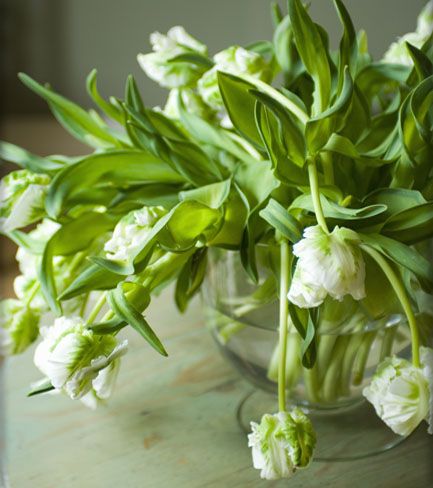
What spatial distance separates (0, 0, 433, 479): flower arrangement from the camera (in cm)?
41

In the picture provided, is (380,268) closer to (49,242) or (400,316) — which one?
(400,316)

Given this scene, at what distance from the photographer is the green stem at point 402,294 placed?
1.36 ft

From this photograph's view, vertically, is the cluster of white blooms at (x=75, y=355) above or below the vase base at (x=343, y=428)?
above

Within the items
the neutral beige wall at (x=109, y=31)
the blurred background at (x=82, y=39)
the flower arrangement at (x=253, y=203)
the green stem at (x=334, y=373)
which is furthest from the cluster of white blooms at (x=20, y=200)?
the neutral beige wall at (x=109, y=31)

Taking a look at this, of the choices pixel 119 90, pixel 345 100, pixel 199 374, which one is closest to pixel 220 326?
pixel 199 374

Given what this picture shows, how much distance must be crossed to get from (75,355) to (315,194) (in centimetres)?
16

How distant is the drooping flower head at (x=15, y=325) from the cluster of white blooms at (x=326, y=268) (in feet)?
0.74

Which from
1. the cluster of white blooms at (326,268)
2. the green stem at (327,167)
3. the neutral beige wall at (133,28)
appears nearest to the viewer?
the cluster of white blooms at (326,268)

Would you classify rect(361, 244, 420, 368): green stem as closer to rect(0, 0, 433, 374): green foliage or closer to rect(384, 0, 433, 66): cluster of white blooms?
rect(0, 0, 433, 374): green foliage

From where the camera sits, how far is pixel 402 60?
1.84 ft

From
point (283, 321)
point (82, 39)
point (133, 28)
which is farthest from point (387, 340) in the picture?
point (82, 39)

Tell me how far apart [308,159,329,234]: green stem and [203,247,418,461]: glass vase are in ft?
0.25

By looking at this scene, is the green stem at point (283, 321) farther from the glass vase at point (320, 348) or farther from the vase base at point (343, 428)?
the vase base at point (343, 428)

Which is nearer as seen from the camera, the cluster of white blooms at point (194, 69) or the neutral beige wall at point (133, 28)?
the cluster of white blooms at point (194, 69)
